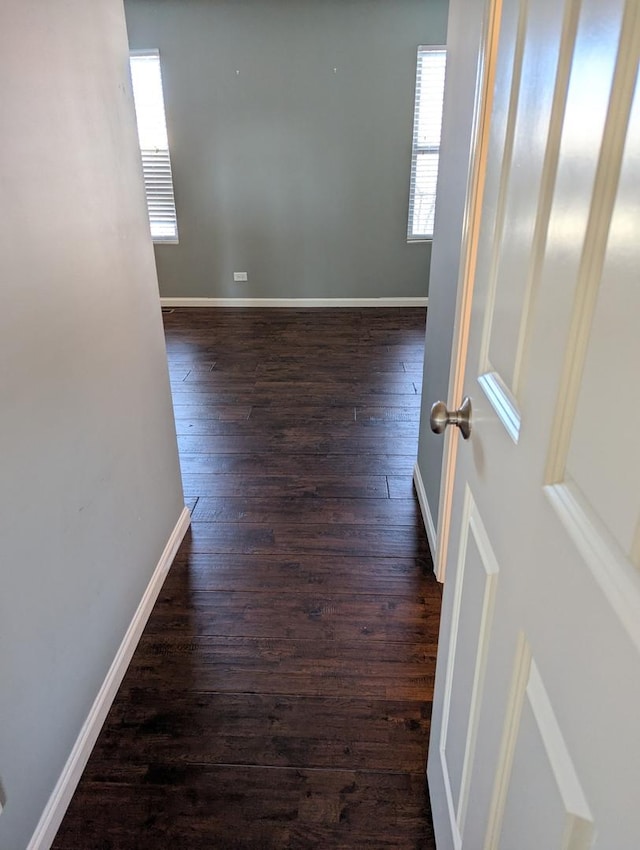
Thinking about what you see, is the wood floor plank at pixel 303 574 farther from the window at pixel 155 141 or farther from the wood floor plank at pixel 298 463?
the window at pixel 155 141

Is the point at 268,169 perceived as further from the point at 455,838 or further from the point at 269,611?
the point at 455,838

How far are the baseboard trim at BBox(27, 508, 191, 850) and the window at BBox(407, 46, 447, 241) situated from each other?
12.7ft

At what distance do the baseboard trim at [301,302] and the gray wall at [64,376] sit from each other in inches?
152

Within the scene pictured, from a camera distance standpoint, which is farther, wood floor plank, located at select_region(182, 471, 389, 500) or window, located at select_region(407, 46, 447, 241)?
window, located at select_region(407, 46, 447, 241)

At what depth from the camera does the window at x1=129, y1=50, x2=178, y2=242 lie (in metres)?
5.05

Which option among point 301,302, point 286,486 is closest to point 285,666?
point 286,486

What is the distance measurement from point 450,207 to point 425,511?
1.19 m

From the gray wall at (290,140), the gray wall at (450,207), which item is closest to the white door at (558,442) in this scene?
the gray wall at (450,207)

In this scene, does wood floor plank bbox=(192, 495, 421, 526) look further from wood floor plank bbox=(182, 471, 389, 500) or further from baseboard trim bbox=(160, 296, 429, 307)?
baseboard trim bbox=(160, 296, 429, 307)


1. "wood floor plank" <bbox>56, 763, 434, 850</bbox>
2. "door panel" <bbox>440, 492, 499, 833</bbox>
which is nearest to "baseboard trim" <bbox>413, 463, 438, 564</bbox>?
"wood floor plank" <bbox>56, 763, 434, 850</bbox>

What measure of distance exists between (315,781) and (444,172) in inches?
73.4

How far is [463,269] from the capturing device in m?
1.68

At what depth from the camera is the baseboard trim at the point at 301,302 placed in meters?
5.71

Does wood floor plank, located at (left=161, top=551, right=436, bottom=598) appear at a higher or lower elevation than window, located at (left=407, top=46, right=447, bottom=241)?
lower
